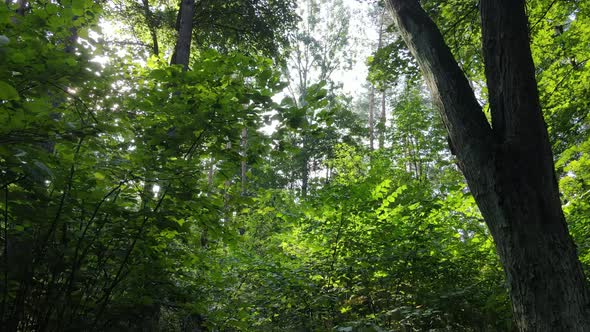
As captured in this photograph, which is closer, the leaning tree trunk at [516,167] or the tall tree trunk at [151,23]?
the leaning tree trunk at [516,167]

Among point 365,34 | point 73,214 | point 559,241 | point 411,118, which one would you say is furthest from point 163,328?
point 365,34

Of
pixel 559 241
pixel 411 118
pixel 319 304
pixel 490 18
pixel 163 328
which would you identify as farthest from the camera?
pixel 411 118

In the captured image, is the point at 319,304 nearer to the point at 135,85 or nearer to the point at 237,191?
the point at 237,191

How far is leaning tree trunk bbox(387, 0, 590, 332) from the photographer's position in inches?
72.2

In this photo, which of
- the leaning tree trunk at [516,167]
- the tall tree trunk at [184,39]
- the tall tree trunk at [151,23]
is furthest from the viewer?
the tall tree trunk at [151,23]

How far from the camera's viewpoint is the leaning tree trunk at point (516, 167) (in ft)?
6.02

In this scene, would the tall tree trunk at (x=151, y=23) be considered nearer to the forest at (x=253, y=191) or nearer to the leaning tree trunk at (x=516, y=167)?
the forest at (x=253, y=191)

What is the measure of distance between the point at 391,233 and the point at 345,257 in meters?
0.69

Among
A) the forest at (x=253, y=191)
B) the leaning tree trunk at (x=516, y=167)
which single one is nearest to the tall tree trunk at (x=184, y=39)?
the forest at (x=253, y=191)

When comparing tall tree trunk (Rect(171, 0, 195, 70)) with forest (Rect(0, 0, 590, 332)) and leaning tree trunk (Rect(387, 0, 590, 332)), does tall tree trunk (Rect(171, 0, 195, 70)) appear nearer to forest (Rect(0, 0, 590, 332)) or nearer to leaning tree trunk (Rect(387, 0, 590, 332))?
Answer: forest (Rect(0, 0, 590, 332))

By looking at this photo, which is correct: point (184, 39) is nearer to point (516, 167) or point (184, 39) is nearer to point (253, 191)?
point (253, 191)

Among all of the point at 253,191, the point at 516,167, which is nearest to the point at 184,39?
the point at 253,191

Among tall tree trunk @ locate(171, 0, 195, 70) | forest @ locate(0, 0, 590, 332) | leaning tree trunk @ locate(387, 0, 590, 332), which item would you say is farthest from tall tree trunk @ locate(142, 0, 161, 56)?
leaning tree trunk @ locate(387, 0, 590, 332)

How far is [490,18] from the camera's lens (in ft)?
7.41
